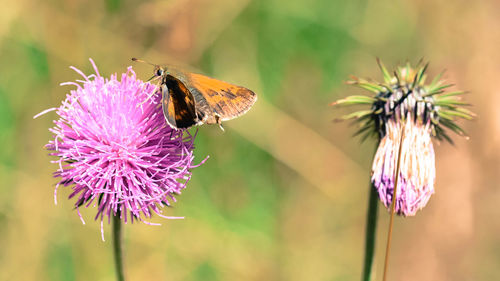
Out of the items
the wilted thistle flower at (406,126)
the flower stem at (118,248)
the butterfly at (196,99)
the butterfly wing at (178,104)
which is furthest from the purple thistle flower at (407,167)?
the flower stem at (118,248)

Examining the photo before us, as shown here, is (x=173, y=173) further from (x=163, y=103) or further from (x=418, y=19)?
(x=418, y=19)

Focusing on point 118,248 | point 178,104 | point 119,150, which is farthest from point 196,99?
point 118,248

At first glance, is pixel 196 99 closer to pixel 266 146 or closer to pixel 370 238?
pixel 370 238

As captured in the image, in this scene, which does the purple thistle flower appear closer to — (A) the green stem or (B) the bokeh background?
(A) the green stem

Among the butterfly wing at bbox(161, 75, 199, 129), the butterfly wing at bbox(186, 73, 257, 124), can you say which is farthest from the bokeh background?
the butterfly wing at bbox(161, 75, 199, 129)

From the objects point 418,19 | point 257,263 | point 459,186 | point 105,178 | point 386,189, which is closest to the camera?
point 105,178

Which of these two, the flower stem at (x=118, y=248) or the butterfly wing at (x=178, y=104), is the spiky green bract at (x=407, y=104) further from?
the flower stem at (x=118, y=248)

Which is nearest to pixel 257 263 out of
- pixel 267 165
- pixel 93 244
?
pixel 267 165
